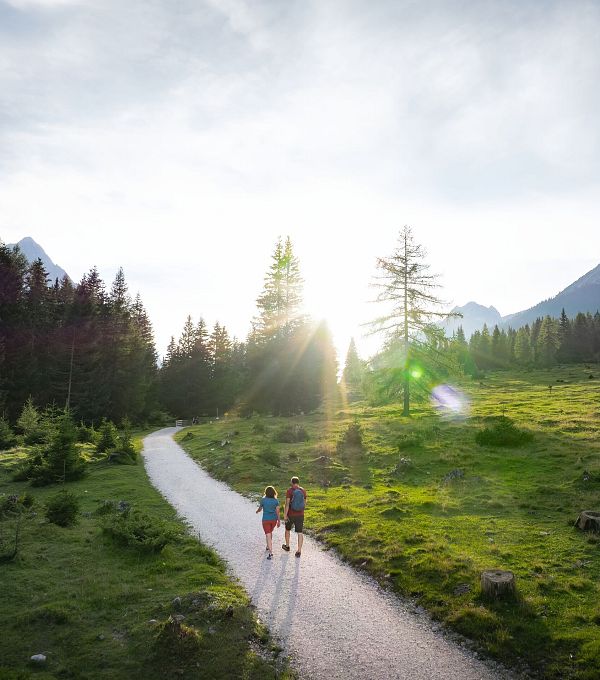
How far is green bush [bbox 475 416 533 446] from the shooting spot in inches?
1006

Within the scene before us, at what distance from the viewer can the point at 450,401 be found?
5238cm

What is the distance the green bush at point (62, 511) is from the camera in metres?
15.9

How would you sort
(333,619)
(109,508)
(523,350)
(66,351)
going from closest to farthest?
(333,619) → (109,508) → (66,351) → (523,350)

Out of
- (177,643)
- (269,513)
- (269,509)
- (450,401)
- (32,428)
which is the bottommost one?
(177,643)

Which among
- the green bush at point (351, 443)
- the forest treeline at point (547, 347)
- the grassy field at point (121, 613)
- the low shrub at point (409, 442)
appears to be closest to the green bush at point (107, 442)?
the green bush at point (351, 443)

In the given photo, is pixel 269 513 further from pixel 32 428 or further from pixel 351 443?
pixel 32 428

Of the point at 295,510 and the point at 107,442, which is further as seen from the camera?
the point at 107,442

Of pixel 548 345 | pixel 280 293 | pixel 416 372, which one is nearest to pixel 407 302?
pixel 416 372

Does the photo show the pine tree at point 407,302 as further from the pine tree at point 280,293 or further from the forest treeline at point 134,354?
the pine tree at point 280,293

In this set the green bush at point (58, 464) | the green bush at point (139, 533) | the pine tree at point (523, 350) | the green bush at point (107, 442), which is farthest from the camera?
the pine tree at point (523, 350)

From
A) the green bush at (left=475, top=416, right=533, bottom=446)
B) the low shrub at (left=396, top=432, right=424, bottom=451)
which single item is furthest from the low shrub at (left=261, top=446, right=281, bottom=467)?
the green bush at (left=475, top=416, right=533, bottom=446)

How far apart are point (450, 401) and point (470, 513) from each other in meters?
37.7

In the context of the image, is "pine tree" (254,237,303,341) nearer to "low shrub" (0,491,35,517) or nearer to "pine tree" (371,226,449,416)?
"pine tree" (371,226,449,416)

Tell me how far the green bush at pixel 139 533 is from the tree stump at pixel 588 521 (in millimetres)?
13313
